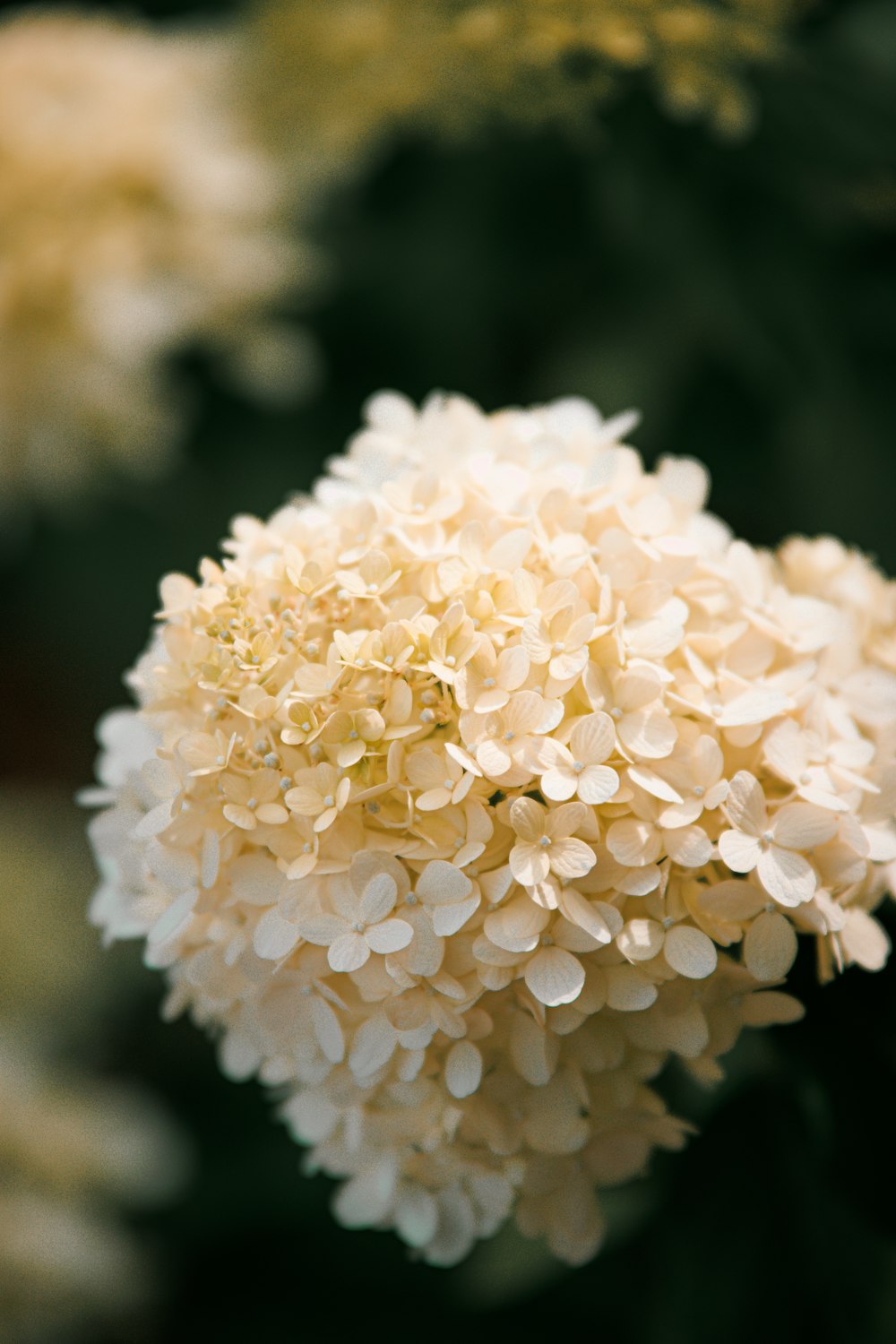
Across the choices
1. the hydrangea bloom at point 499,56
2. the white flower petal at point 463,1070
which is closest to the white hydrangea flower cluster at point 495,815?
the white flower petal at point 463,1070

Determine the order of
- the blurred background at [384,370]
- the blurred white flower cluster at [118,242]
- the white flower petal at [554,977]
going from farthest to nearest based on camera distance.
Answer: the blurred white flower cluster at [118,242] → the blurred background at [384,370] → the white flower petal at [554,977]

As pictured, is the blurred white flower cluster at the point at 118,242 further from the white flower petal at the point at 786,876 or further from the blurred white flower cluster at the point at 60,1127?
the white flower petal at the point at 786,876

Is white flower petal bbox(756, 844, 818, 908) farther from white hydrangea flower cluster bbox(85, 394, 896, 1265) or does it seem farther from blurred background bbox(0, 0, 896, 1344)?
blurred background bbox(0, 0, 896, 1344)

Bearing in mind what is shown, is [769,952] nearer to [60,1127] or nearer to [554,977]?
[554,977]

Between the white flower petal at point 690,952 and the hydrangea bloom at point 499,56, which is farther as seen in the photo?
the hydrangea bloom at point 499,56

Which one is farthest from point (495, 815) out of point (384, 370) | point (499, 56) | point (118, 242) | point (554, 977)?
point (384, 370)

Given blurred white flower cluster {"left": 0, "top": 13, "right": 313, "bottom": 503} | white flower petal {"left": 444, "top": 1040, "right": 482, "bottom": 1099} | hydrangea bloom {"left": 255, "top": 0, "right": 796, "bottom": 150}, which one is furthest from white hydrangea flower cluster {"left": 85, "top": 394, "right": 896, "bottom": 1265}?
blurred white flower cluster {"left": 0, "top": 13, "right": 313, "bottom": 503}
